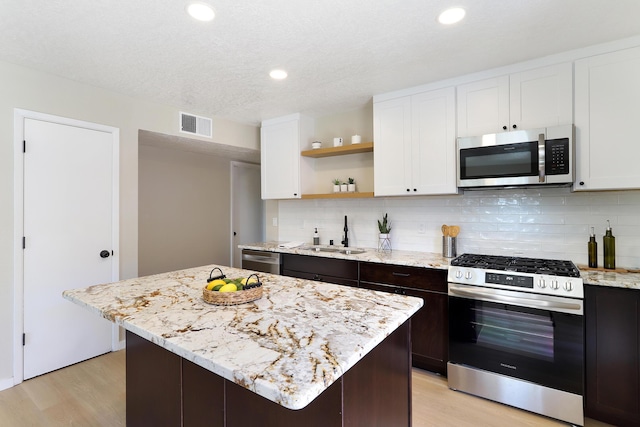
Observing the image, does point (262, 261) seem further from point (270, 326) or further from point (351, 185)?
point (270, 326)

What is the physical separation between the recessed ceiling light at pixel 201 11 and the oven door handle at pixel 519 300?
7.80 ft

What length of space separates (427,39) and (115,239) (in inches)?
125

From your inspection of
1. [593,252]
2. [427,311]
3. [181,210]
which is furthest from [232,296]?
[181,210]

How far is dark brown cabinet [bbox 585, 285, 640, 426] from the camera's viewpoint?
1.88 meters

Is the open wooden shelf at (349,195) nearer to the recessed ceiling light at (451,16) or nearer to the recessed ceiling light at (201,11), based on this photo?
the recessed ceiling light at (451,16)

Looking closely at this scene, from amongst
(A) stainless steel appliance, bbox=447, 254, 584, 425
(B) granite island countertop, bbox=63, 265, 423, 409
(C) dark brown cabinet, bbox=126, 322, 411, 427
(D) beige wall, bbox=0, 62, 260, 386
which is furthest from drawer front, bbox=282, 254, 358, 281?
(D) beige wall, bbox=0, 62, 260, 386

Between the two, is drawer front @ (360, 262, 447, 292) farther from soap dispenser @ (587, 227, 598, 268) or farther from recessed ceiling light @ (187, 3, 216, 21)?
recessed ceiling light @ (187, 3, 216, 21)

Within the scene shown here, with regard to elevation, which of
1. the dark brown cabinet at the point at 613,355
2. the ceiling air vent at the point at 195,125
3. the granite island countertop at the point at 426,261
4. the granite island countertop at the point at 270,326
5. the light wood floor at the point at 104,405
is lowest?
the light wood floor at the point at 104,405

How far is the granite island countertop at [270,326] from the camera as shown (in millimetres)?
866

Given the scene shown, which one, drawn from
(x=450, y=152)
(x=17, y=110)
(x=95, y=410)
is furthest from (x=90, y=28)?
(x=450, y=152)

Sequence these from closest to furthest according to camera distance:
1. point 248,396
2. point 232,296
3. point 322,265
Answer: point 248,396, point 232,296, point 322,265

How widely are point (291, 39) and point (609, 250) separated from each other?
2679 mm

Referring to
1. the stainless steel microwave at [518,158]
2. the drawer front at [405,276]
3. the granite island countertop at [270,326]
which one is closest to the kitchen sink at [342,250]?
the drawer front at [405,276]

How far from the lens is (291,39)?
6.95 ft
